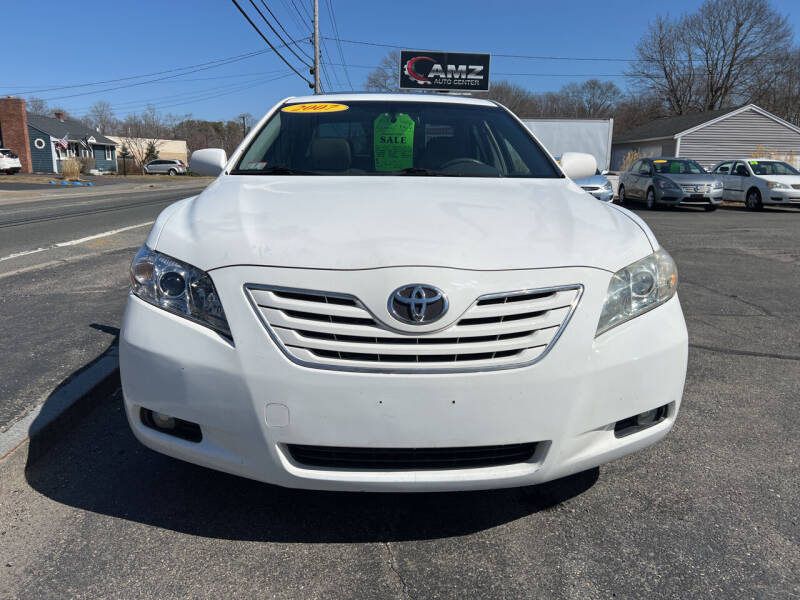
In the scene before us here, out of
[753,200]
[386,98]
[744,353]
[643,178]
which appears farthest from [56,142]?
[744,353]

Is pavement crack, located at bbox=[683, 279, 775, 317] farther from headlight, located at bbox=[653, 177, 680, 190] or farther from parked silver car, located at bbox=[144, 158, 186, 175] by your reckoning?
parked silver car, located at bbox=[144, 158, 186, 175]

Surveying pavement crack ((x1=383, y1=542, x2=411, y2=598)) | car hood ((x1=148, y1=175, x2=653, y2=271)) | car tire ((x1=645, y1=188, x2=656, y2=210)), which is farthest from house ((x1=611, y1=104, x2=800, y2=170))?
pavement crack ((x1=383, y1=542, x2=411, y2=598))

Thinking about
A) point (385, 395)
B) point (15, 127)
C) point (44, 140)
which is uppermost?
point (15, 127)

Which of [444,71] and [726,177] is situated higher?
[444,71]

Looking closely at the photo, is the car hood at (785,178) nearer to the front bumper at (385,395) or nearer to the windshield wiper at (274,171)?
the windshield wiper at (274,171)

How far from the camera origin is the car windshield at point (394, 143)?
3350mm

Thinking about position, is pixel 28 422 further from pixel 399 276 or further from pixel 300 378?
pixel 399 276

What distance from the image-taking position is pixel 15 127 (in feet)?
165

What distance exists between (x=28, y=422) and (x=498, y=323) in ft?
7.26

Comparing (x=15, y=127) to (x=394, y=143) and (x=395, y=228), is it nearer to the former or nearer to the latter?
(x=394, y=143)

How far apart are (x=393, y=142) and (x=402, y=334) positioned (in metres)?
1.88

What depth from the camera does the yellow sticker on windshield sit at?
3.78 meters

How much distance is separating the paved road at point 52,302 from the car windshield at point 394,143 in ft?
5.25

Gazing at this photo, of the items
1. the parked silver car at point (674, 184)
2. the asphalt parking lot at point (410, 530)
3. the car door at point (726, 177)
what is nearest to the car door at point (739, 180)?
the car door at point (726, 177)
